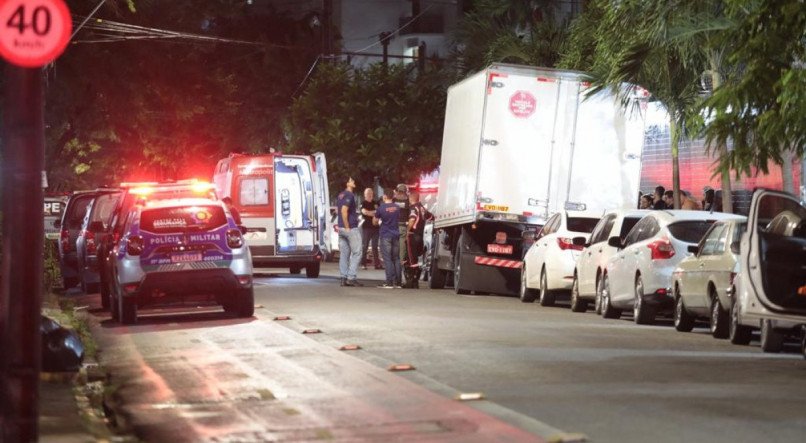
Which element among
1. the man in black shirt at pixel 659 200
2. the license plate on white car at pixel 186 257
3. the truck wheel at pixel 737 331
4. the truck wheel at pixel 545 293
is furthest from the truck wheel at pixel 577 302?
the truck wheel at pixel 737 331

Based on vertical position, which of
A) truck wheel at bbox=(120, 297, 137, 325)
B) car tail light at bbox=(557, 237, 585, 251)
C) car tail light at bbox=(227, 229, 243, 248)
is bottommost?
truck wheel at bbox=(120, 297, 137, 325)

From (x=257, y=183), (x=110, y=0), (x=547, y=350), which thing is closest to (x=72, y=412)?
(x=547, y=350)

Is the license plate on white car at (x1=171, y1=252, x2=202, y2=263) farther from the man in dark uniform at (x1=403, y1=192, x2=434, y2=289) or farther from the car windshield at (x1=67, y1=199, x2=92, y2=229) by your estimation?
the car windshield at (x1=67, y1=199, x2=92, y2=229)

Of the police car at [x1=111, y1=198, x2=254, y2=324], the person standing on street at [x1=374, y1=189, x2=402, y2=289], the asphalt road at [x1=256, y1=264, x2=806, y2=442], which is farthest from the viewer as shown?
the person standing on street at [x1=374, y1=189, x2=402, y2=289]

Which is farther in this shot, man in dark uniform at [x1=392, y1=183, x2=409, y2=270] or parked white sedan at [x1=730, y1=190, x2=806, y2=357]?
man in dark uniform at [x1=392, y1=183, x2=409, y2=270]

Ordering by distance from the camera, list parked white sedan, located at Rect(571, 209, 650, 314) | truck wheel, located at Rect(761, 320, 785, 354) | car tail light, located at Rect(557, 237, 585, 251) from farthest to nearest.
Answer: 1. car tail light, located at Rect(557, 237, 585, 251)
2. parked white sedan, located at Rect(571, 209, 650, 314)
3. truck wheel, located at Rect(761, 320, 785, 354)

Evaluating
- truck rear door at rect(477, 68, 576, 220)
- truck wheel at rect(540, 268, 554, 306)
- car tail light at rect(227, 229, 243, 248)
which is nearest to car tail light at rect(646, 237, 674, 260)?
truck wheel at rect(540, 268, 554, 306)

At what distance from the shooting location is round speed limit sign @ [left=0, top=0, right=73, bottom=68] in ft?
27.8

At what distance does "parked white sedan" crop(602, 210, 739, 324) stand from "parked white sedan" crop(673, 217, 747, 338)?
54 centimetres

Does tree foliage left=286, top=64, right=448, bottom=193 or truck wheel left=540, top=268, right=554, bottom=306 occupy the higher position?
tree foliage left=286, top=64, right=448, bottom=193

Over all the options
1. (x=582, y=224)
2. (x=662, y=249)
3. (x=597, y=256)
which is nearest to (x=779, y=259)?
(x=662, y=249)

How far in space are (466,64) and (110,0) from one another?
1385 cm

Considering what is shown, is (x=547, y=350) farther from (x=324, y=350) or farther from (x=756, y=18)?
(x=756, y=18)

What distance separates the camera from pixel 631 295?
2103 cm
